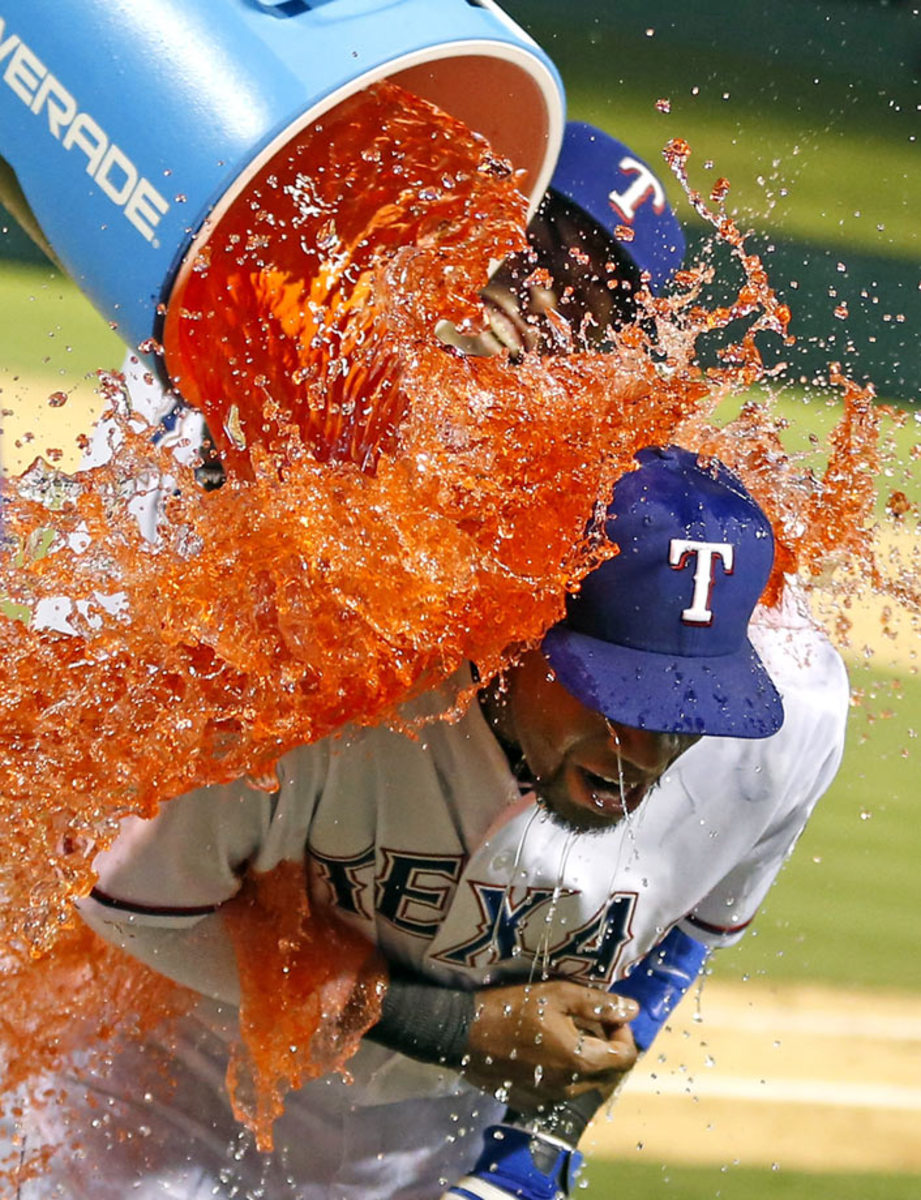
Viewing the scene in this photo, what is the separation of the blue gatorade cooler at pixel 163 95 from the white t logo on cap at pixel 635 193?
94 centimetres

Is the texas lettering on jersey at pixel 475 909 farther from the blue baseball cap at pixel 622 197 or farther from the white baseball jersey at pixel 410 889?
the blue baseball cap at pixel 622 197

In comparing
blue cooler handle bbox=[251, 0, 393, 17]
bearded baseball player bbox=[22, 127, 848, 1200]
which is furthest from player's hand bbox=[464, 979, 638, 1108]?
blue cooler handle bbox=[251, 0, 393, 17]

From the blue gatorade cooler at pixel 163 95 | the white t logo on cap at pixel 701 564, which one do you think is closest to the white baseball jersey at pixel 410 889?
the white t logo on cap at pixel 701 564

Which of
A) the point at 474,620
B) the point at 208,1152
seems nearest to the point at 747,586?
the point at 474,620

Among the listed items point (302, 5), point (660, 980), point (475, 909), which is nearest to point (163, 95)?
point (302, 5)

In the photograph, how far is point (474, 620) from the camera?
167cm

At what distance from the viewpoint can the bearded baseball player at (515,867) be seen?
171 cm

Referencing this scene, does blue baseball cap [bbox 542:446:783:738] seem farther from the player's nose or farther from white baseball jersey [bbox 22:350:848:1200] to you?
white baseball jersey [bbox 22:350:848:1200]

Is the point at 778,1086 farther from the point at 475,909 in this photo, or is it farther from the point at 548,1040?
the point at 475,909

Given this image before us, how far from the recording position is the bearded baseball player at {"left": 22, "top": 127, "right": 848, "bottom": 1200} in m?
1.71

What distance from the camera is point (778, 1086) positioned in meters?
3.14

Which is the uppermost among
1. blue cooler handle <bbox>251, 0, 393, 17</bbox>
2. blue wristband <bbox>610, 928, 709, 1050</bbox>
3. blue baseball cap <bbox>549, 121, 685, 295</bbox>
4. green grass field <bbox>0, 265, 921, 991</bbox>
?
blue cooler handle <bbox>251, 0, 393, 17</bbox>

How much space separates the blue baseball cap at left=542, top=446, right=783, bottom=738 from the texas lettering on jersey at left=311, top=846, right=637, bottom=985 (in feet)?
1.16

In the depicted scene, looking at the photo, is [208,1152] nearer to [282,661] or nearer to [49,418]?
[282,661]
